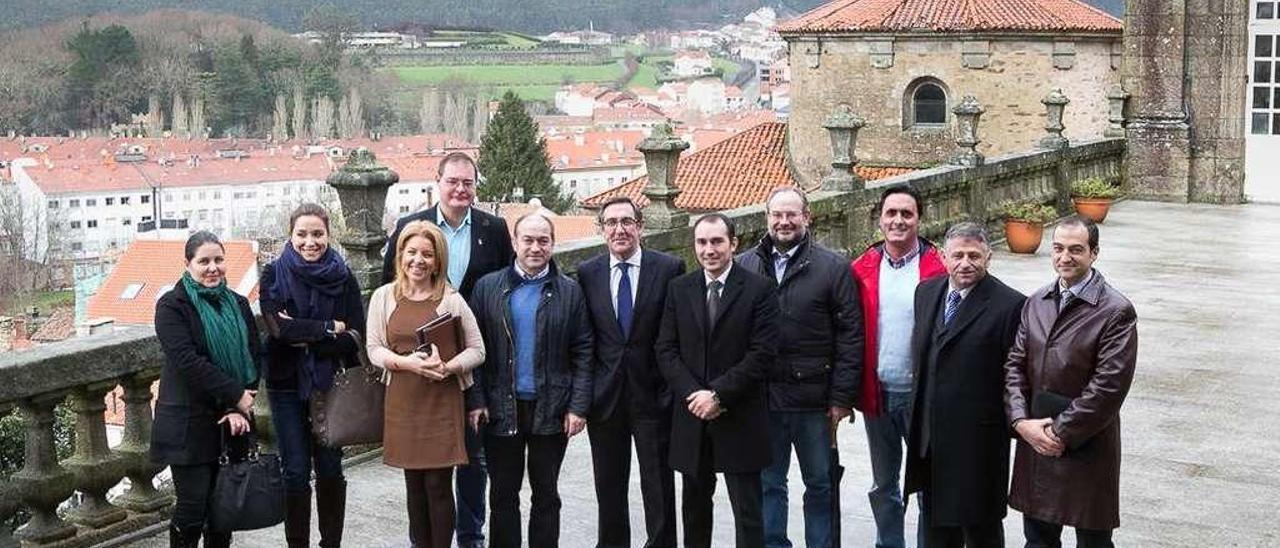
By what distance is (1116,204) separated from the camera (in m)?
18.9

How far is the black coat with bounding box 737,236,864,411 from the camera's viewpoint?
17.9ft

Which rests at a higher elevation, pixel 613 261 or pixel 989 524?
pixel 613 261

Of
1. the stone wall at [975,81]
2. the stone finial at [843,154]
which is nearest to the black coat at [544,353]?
the stone finial at [843,154]

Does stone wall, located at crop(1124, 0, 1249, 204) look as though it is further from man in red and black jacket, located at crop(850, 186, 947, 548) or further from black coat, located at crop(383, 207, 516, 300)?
black coat, located at crop(383, 207, 516, 300)

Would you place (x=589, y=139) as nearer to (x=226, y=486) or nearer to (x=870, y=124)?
(x=870, y=124)

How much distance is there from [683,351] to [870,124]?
2357cm

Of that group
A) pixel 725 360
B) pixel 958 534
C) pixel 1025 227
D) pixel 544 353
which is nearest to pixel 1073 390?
pixel 958 534

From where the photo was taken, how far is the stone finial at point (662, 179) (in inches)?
360

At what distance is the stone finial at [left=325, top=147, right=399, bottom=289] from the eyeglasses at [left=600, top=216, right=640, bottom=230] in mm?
1843

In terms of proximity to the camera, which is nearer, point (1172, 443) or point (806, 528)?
point (806, 528)

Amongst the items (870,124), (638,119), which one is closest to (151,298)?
(870,124)

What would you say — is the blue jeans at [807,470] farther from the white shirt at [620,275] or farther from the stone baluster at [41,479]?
the stone baluster at [41,479]

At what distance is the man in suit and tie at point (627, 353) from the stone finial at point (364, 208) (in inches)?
68.7

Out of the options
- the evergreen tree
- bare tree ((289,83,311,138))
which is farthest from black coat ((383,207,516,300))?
bare tree ((289,83,311,138))
